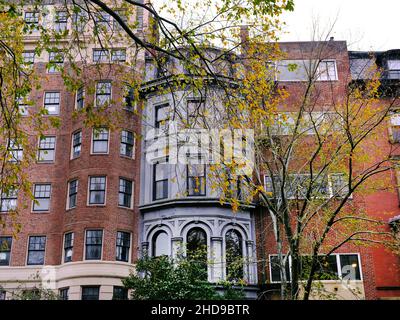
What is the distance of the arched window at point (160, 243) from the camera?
26.1 metres

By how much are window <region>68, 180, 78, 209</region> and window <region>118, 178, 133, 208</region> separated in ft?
8.51

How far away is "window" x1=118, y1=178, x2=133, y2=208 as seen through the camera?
2742cm

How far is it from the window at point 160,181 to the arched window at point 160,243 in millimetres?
2141

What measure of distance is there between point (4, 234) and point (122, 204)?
23.6 feet

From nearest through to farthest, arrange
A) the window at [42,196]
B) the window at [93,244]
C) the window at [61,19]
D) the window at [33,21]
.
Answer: the window at [33,21] < the window at [61,19] < the window at [93,244] < the window at [42,196]

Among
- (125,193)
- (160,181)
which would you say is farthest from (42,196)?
(160,181)

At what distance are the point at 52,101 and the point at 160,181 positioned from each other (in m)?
9.24

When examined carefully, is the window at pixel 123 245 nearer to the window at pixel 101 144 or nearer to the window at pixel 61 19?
the window at pixel 101 144

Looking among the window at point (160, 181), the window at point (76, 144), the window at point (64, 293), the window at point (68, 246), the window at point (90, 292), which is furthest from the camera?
the window at point (76, 144)

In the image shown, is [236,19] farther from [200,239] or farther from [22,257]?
[22,257]

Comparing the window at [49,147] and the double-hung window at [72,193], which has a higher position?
the window at [49,147]

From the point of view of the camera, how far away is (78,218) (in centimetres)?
2658

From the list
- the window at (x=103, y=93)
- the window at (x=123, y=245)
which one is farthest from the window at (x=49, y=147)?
the window at (x=123, y=245)
